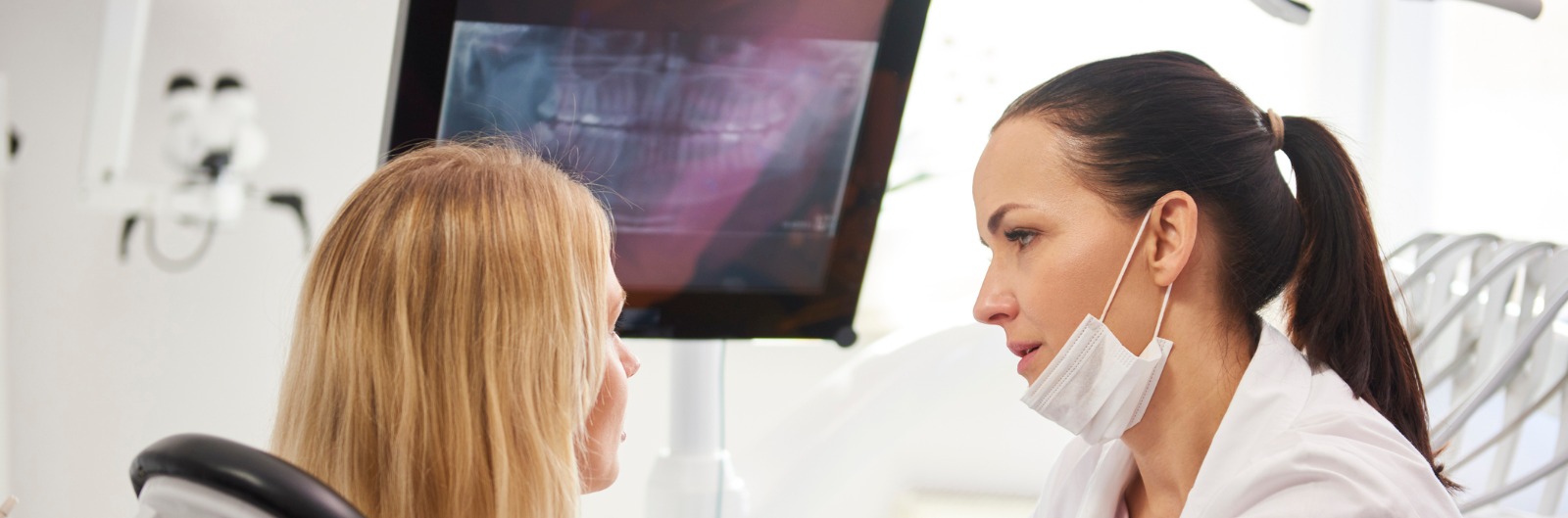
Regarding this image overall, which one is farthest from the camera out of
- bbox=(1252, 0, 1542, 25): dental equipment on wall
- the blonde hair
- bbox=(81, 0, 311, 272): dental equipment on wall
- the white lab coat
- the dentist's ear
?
bbox=(81, 0, 311, 272): dental equipment on wall

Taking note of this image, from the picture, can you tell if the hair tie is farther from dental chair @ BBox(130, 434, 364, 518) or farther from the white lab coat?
dental chair @ BBox(130, 434, 364, 518)

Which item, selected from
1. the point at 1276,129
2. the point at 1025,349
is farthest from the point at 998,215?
the point at 1276,129

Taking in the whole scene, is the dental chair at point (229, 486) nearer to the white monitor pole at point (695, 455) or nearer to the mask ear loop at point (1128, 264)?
the mask ear loop at point (1128, 264)

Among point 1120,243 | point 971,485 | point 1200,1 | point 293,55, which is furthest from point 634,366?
point 1200,1

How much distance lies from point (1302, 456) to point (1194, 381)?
0.51 ft

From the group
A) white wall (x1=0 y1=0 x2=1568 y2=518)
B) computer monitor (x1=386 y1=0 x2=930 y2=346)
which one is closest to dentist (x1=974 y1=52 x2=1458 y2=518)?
computer monitor (x1=386 y1=0 x2=930 y2=346)

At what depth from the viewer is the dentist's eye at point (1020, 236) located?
1.03 meters

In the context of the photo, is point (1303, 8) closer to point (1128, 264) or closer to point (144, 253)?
point (1128, 264)

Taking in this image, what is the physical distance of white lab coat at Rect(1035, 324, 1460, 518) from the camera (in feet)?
2.80

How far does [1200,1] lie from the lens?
2.42 metres

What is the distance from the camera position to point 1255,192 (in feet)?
3.29

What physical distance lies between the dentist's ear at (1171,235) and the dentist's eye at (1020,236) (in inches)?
4.0

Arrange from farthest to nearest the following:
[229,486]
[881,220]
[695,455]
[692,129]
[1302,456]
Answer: [881,220], [695,455], [692,129], [1302,456], [229,486]

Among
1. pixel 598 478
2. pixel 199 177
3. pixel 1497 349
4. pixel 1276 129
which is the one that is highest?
pixel 1276 129
